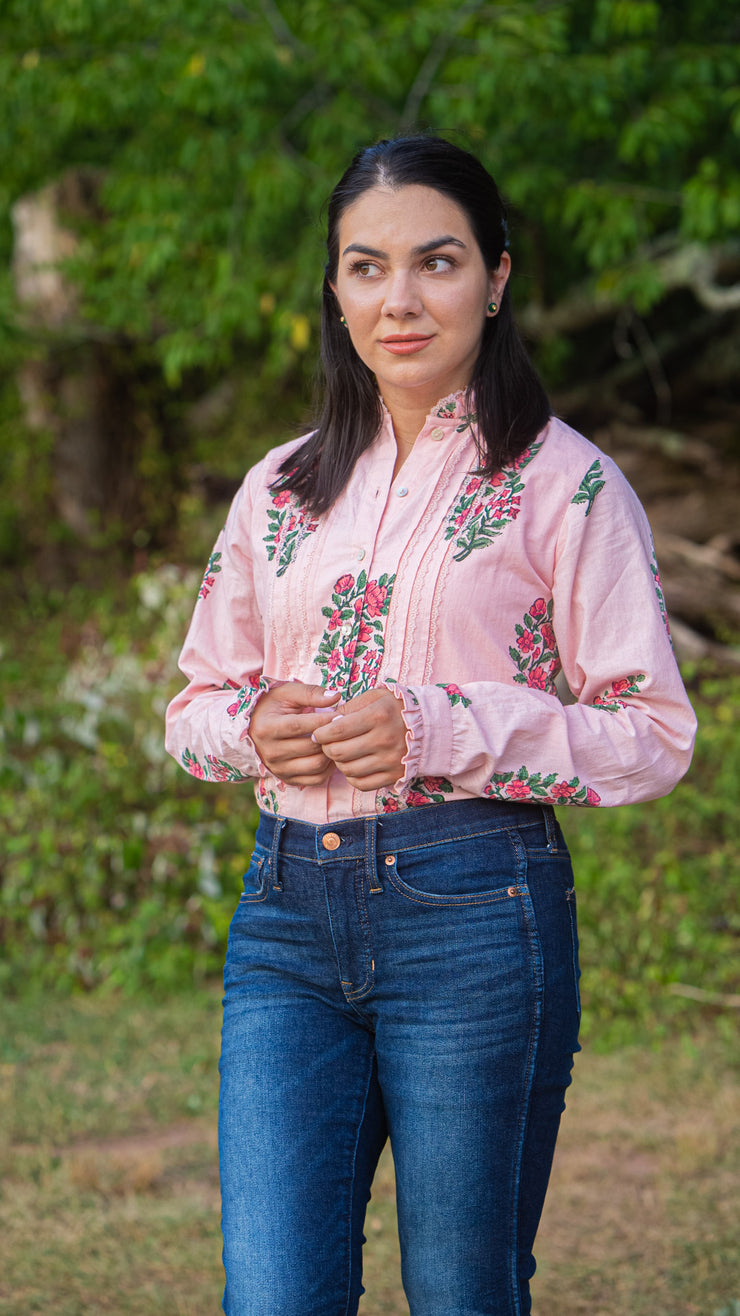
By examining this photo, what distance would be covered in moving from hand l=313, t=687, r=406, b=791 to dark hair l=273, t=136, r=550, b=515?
38 centimetres

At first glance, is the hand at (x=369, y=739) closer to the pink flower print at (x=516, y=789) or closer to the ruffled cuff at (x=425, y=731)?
the ruffled cuff at (x=425, y=731)

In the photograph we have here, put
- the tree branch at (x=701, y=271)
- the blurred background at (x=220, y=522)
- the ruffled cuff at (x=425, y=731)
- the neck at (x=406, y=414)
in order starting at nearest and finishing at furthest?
the ruffled cuff at (x=425, y=731) → the neck at (x=406, y=414) → the blurred background at (x=220, y=522) → the tree branch at (x=701, y=271)

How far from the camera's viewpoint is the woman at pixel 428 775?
1665 mm

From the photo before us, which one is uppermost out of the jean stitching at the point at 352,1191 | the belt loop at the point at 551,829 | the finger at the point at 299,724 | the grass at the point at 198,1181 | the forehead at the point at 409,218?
the forehead at the point at 409,218

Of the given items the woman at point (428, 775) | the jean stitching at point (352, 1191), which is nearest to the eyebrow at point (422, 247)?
the woman at point (428, 775)

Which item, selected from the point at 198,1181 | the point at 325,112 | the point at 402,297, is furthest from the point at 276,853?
the point at 325,112

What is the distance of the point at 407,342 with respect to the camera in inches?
73.4

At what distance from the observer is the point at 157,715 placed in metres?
6.34

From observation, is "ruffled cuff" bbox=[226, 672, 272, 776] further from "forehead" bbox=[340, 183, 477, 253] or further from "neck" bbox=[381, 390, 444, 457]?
"forehead" bbox=[340, 183, 477, 253]

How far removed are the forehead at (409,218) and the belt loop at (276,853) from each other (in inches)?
32.6

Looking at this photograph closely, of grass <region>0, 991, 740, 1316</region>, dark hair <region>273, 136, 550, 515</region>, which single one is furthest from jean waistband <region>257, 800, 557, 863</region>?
grass <region>0, 991, 740, 1316</region>

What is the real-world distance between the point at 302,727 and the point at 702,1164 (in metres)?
2.71

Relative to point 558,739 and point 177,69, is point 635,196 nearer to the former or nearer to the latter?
point 177,69

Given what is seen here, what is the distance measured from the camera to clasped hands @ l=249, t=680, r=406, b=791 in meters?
1.64
